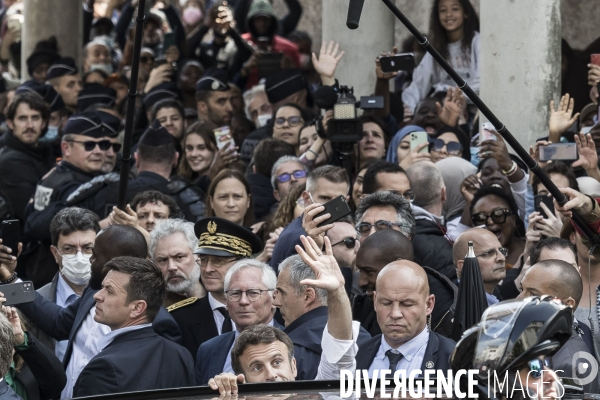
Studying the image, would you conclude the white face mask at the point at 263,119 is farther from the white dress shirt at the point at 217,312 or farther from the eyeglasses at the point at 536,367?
the eyeglasses at the point at 536,367

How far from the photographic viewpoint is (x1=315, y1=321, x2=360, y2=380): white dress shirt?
221 inches

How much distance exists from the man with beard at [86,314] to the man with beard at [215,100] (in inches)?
202

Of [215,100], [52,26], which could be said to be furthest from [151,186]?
[52,26]

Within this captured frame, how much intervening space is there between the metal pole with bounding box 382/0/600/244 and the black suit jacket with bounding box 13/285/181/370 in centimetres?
194

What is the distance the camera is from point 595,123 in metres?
10.0

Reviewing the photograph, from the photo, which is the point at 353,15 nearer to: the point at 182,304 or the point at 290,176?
the point at 182,304

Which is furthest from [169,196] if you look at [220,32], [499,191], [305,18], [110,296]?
[305,18]

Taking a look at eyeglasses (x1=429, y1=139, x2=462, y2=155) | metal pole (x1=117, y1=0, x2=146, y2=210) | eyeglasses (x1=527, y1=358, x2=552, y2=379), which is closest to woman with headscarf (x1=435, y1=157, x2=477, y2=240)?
eyeglasses (x1=429, y1=139, x2=462, y2=155)

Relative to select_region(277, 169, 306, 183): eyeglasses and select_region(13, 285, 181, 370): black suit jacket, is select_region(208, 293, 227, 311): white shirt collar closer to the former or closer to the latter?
select_region(13, 285, 181, 370): black suit jacket

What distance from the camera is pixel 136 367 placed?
5.91 meters

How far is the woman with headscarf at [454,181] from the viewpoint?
9.49 meters

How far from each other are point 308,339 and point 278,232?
86.0 inches

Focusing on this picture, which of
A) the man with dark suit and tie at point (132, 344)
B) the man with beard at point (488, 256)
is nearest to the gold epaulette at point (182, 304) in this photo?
the man with dark suit and tie at point (132, 344)

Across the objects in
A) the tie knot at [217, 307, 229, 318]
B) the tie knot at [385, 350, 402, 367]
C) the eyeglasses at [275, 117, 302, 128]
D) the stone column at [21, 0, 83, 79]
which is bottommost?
the tie knot at [217, 307, 229, 318]
